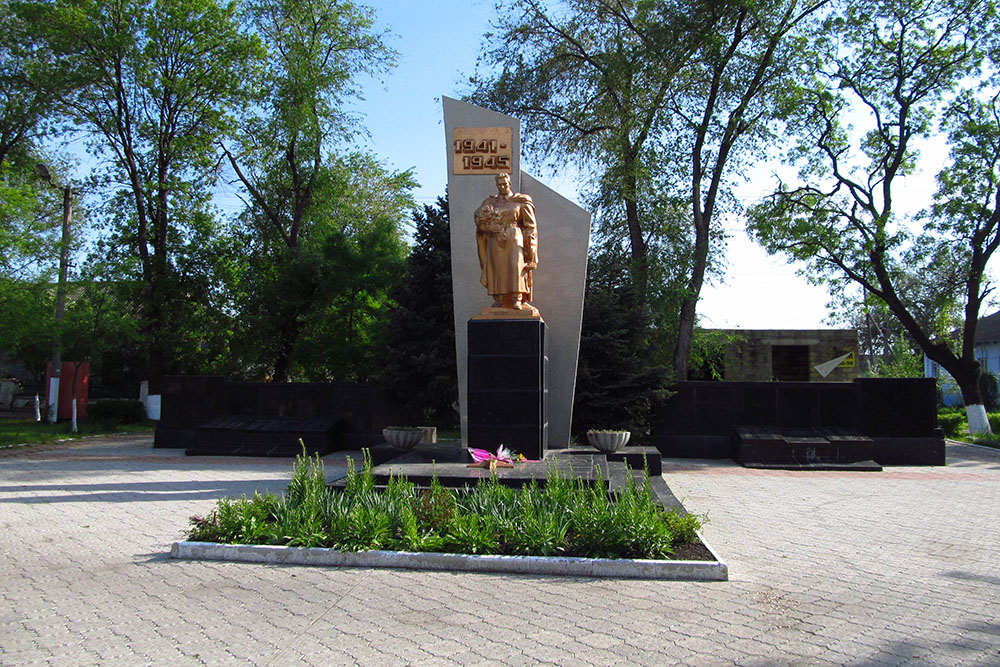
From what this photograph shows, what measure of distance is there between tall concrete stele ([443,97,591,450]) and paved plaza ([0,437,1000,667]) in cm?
418

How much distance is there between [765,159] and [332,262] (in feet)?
34.6

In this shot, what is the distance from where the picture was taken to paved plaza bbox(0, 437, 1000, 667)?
4020 millimetres

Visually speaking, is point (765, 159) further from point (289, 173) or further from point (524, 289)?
point (289, 173)

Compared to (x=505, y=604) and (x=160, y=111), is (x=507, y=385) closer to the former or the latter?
(x=505, y=604)

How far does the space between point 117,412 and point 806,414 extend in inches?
664

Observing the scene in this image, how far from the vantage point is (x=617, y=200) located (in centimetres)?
1808

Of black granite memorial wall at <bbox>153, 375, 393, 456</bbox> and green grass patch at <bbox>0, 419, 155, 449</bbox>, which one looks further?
green grass patch at <bbox>0, 419, 155, 449</bbox>

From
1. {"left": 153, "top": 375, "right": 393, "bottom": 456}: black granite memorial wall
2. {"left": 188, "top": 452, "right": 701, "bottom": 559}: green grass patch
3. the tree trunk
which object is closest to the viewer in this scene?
{"left": 188, "top": 452, "right": 701, "bottom": 559}: green grass patch

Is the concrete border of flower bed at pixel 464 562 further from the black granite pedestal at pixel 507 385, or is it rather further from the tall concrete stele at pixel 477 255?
the tall concrete stele at pixel 477 255

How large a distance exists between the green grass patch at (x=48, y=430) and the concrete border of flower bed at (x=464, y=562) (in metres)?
11.7

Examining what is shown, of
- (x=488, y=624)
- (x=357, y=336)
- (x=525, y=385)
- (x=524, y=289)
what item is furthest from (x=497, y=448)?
(x=357, y=336)

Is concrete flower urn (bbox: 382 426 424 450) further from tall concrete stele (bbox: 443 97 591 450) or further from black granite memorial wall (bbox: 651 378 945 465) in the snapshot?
black granite memorial wall (bbox: 651 378 945 465)

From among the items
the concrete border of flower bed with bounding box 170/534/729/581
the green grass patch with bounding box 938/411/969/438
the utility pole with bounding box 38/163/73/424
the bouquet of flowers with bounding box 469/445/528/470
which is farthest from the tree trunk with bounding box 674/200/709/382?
the utility pole with bounding box 38/163/73/424

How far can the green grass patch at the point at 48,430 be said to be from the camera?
16125 mm
